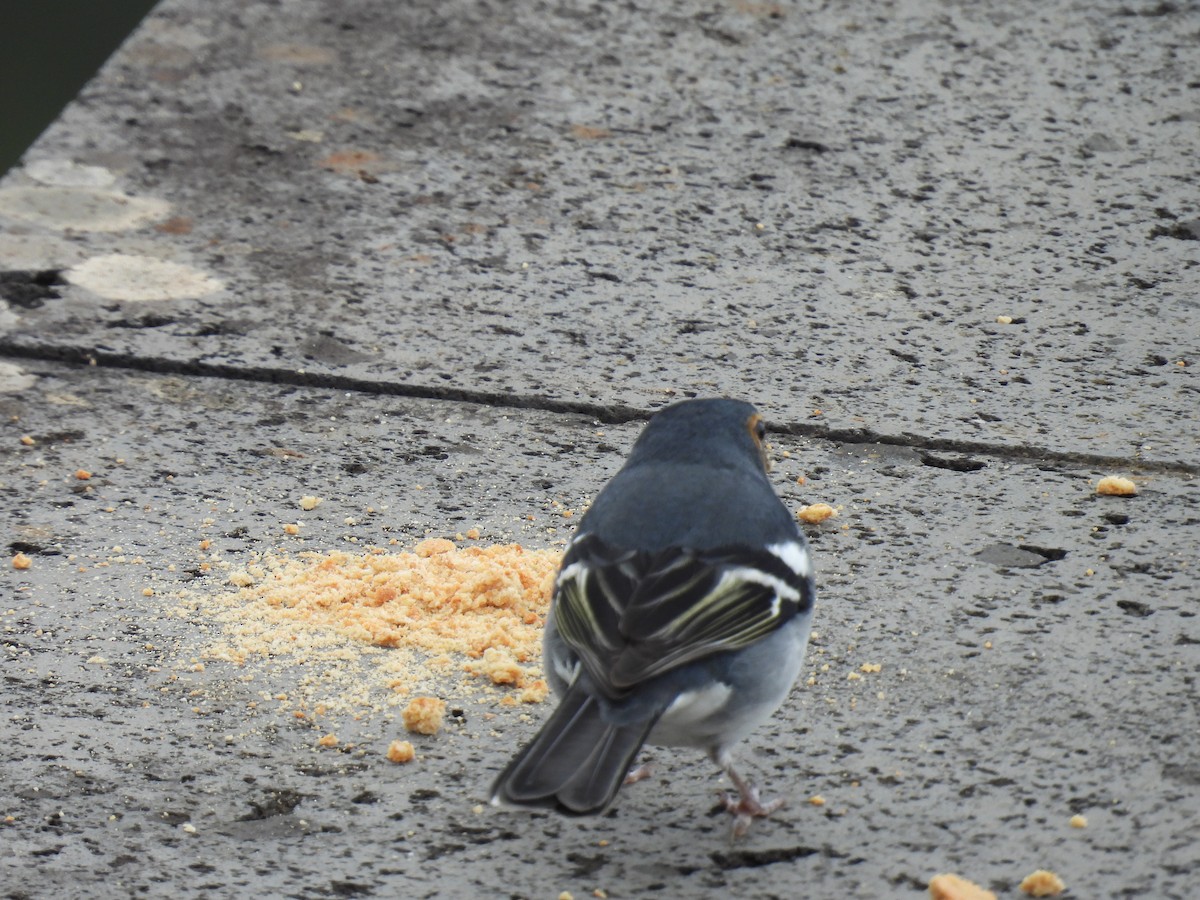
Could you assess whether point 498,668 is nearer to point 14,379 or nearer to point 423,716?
point 423,716

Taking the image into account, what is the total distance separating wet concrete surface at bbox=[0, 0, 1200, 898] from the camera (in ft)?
9.43

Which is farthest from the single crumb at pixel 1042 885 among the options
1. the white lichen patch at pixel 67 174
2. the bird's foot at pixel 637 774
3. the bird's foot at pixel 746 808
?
the white lichen patch at pixel 67 174

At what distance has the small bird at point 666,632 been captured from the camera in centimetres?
257

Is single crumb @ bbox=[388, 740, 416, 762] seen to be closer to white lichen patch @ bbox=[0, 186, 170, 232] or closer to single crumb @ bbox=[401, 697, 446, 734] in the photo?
single crumb @ bbox=[401, 697, 446, 734]

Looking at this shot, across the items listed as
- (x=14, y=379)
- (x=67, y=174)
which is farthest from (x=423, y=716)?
(x=67, y=174)

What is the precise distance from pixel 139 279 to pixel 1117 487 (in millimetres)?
2844

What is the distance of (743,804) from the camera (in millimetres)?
2877

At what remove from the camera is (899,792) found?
292 centimetres

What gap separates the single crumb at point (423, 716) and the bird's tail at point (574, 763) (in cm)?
50

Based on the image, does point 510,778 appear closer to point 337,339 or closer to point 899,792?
point 899,792

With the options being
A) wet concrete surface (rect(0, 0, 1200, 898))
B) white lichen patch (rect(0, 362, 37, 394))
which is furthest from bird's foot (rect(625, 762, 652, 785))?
white lichen patch (rect(0, 362, 37, 394))

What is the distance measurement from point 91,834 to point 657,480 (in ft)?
4.03

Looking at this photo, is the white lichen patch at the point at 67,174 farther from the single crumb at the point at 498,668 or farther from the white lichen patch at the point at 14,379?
the single crumb at the point at 498,668

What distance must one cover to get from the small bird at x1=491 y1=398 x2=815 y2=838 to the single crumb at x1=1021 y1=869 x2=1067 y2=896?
0.47 meters
